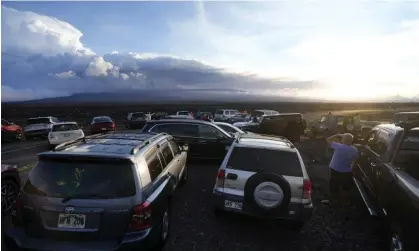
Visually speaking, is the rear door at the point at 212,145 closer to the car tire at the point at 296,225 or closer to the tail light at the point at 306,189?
the car tire at the point at 296,225

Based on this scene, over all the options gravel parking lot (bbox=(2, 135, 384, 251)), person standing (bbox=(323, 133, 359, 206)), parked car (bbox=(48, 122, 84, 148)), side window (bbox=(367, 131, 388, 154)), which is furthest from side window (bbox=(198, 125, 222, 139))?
parked car (bbox=(48, 122, 84, 148))

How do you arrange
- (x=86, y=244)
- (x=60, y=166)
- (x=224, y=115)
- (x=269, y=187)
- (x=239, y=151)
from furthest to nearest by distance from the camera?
(x=224, y=115), (x=239, y=151), (x=269, y=187), (x=60, y=166), (x=86, y=244)

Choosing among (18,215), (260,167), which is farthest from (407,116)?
(18,215)

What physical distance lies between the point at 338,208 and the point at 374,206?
1752mm

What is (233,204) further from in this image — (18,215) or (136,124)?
(136,124)

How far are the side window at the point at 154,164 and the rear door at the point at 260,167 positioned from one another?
1.29 metres

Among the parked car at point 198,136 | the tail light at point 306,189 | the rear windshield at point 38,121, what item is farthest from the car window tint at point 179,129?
Result: the rear windshield at point 38,121

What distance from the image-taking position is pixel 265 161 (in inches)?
236

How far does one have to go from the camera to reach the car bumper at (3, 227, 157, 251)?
3715 mm

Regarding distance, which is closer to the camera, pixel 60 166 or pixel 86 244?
pixel 86 244

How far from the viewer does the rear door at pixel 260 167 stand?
18.4 feet

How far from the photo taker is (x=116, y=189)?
12.8ft

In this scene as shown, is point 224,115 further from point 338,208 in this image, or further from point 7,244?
point 7,244

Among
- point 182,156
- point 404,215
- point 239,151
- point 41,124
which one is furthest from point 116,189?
point 41,124
